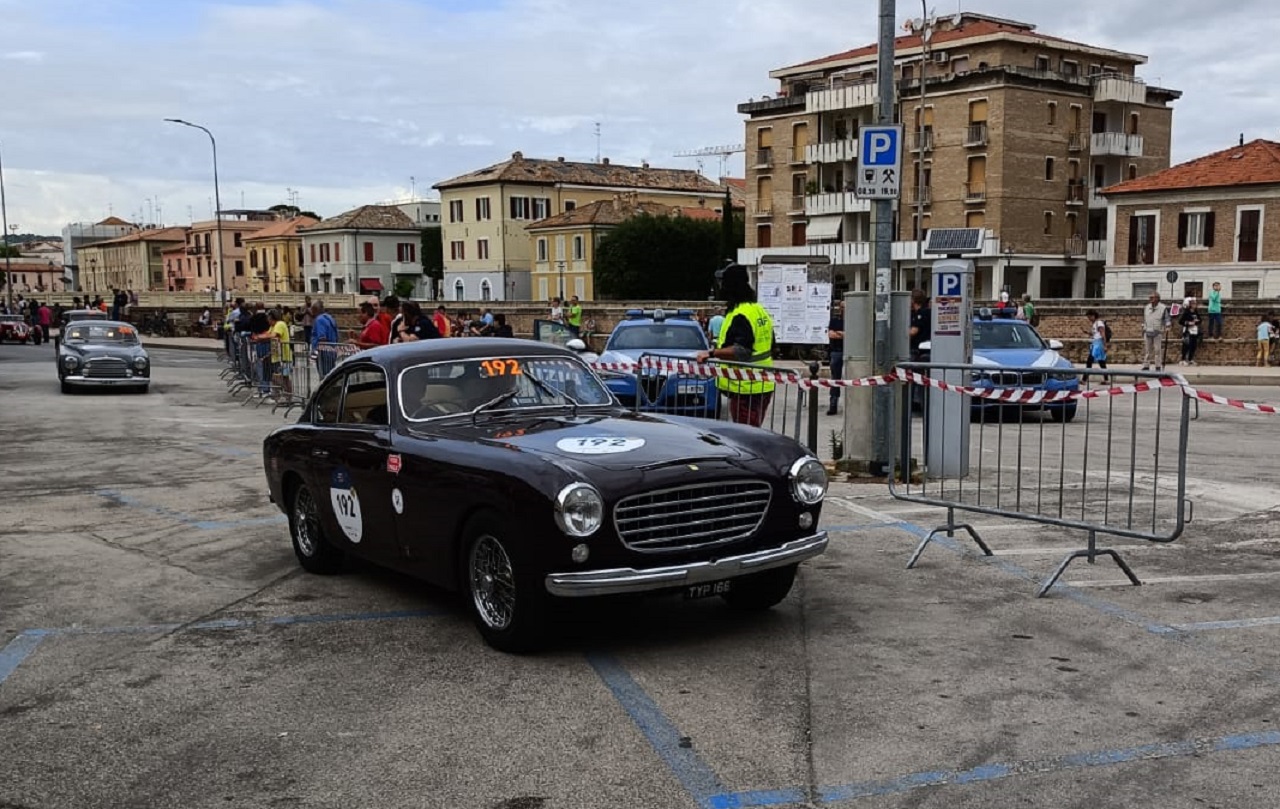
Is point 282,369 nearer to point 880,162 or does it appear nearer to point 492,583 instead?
point 880,162

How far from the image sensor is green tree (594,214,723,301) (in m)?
80.2

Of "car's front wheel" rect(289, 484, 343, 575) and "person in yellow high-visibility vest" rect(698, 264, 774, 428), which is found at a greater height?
"person in yellow high-visibility vest" rect(698, 264, 774, 428)

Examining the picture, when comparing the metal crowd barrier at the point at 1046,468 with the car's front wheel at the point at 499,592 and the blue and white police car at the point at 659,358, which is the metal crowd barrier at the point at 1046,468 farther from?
the car's front wheel at the point at 499,592

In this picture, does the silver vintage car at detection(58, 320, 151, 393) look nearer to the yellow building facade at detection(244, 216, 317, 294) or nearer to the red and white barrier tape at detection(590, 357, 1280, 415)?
the red and white barrier tape at detection(590, 357, 1280, 415)

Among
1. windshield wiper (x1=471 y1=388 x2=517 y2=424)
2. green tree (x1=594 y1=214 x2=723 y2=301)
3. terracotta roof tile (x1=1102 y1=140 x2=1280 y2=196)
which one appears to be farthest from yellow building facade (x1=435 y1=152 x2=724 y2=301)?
windshield wiper (x1=471 y1=388 x2=517 y2=424)

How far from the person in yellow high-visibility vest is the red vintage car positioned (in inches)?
1836

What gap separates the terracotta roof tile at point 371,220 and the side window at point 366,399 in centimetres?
10588

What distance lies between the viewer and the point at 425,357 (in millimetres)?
7293

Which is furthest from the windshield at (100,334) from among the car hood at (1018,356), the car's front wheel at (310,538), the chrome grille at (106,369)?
the car's front wheel at (310,538)

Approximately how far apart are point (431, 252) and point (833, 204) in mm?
50314

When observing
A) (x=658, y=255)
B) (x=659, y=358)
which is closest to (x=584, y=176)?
(x=658, y=255)

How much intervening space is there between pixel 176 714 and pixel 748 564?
9.04 feet

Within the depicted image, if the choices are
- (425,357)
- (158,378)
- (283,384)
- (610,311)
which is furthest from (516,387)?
(610,311)

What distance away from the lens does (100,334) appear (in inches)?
990
